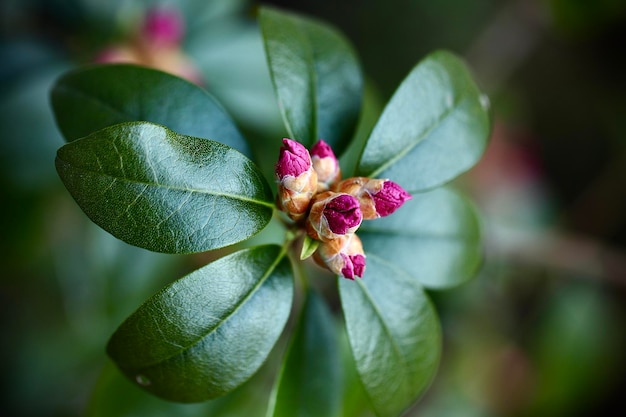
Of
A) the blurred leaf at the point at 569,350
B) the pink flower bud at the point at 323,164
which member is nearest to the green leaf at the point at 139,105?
the pink flower bud at the point at 323,164

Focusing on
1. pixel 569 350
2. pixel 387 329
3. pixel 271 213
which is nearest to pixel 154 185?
pixel 271 213

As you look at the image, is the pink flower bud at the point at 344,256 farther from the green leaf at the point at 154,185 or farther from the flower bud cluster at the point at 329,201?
the green leaf at the point at 154,185

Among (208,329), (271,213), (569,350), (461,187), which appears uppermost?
(271,213)

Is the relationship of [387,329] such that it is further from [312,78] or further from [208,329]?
[312,78]

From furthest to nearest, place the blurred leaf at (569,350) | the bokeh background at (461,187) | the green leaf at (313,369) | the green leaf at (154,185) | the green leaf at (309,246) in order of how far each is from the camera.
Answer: the blurred leaf at (569,350) < the bokeh background at (461,187) < the green leaf at (313,369) < the green leaf at (309,246) < the green leaf at (154,185)

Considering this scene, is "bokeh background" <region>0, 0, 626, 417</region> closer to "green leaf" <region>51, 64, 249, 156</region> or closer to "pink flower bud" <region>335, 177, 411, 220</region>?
"green leaf" <region>51, 64, 249, 156</region>

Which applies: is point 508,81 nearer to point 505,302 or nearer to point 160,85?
point 505,302

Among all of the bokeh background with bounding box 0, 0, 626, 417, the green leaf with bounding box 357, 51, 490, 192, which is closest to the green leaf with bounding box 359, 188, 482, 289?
the green leaf with bounding box 357, 51, 490, 192
